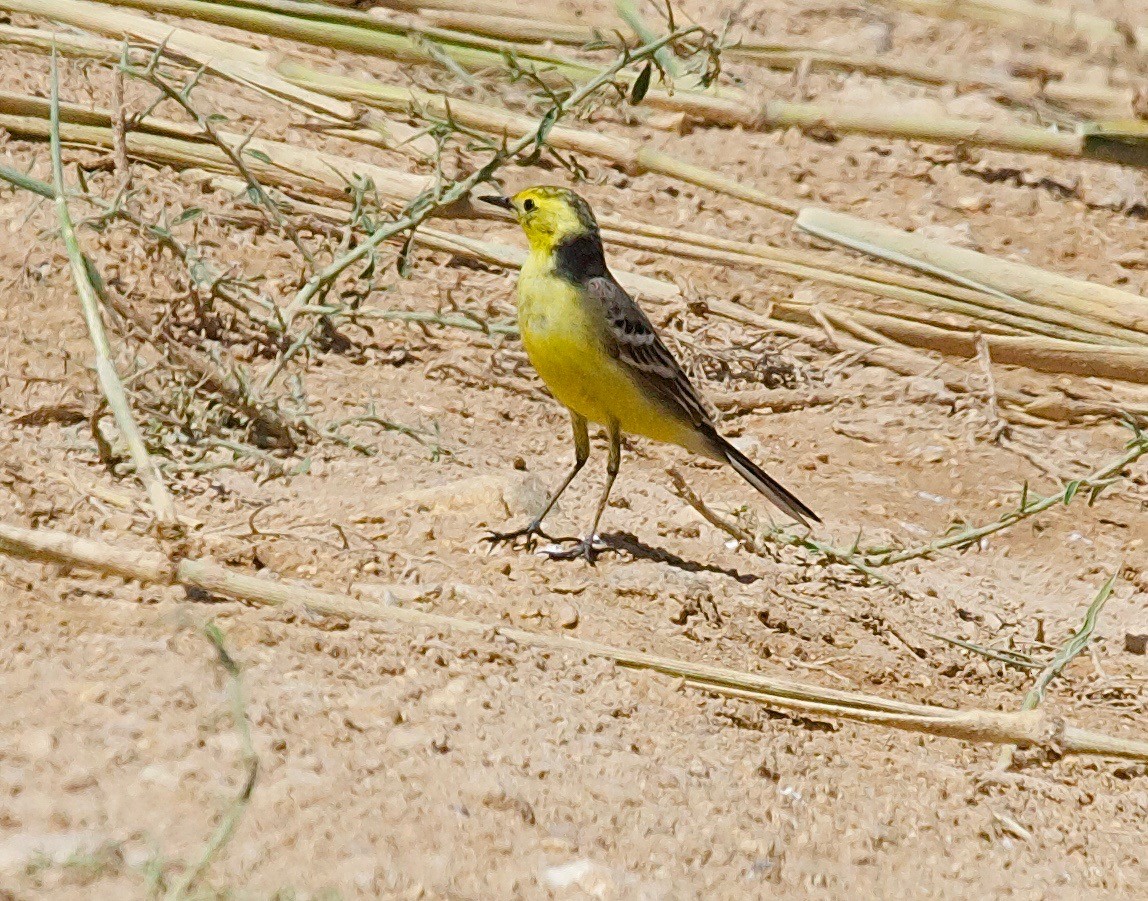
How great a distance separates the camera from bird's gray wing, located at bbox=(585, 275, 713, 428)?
655 cm

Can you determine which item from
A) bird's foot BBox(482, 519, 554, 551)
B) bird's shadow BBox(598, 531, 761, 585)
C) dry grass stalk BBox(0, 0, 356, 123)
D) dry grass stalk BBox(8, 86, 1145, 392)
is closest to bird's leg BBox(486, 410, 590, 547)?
bird's foot BBox(482, 519, 554, 551)

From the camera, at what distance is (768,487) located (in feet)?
21.9

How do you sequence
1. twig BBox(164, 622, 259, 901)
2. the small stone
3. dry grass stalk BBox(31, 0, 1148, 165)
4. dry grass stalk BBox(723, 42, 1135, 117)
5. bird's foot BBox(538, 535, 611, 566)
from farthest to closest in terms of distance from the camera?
dry grass stalk BBox(723, 42, 1135, 117) < dry grass stalk BBox(31, 0, 1148, 165) < bird's foot BBox(538, 535, 611, 566) < the small stone < twig BBox(164, 622, 259, 901)

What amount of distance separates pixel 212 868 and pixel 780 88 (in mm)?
7843

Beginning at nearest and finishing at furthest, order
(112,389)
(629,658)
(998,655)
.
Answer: (112,389)
(629,658)
(998,655)

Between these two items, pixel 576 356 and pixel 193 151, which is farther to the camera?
pixel 193 151

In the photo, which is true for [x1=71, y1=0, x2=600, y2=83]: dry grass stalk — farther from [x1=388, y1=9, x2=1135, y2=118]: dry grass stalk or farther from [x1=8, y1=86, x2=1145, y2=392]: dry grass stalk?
[x1=8, y1=86, x2=1145, y2=392]: dry grass stalk

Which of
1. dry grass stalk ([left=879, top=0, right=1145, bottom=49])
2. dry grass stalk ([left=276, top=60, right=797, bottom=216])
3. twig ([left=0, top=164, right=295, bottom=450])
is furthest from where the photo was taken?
dry grass stalk ([left=879, top=0, right=1145, bottom=49])

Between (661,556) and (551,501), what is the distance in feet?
Result: 1.43

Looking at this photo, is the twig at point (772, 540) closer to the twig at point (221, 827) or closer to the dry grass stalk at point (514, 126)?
the dry grass stalk at point (514, 126)

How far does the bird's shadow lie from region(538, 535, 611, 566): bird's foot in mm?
46

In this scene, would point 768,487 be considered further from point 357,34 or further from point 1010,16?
point 1010,16

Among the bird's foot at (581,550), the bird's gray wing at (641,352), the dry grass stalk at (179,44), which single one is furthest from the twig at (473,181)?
the dry grass stalk at (179,44)

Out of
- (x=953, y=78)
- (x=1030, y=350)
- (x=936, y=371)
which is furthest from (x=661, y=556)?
(x=953, y=78)
